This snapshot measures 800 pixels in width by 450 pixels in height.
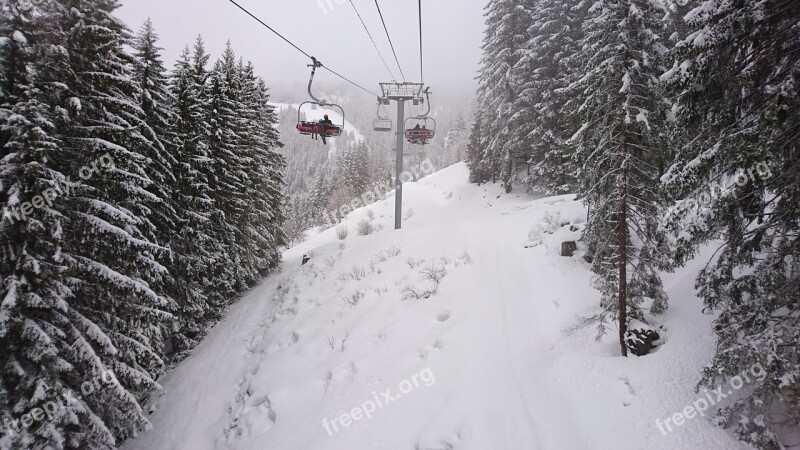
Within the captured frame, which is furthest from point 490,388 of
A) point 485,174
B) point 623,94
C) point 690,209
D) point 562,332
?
point 485,174

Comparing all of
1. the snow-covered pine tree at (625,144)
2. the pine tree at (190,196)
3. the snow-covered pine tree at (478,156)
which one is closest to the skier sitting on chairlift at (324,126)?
the pine tree at (190,196)

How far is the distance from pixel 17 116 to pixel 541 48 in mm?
23568

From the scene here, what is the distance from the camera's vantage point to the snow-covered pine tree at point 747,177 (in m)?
4.66

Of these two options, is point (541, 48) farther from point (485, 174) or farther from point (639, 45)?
point (639, 45)

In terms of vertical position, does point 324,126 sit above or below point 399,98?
below

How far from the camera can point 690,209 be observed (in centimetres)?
568

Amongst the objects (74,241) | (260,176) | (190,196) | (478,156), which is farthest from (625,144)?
(478,156)

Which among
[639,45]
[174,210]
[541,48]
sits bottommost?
[174,210]

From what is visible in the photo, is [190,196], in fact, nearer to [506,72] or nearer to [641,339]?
[641,339]

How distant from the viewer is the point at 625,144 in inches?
285

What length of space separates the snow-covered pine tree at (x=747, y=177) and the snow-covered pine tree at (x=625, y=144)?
1.28 m

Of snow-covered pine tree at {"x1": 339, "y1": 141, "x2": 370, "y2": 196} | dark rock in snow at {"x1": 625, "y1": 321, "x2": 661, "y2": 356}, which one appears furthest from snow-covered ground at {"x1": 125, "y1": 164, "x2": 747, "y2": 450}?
snow-covered pine tree at {"x1": 339, "y1": 141, "x2": 370, "y2": 196}

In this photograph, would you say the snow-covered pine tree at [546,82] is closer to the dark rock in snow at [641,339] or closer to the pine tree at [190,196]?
the dark rock in snow at [641,339]

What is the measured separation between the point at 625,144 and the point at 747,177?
2446 mm
